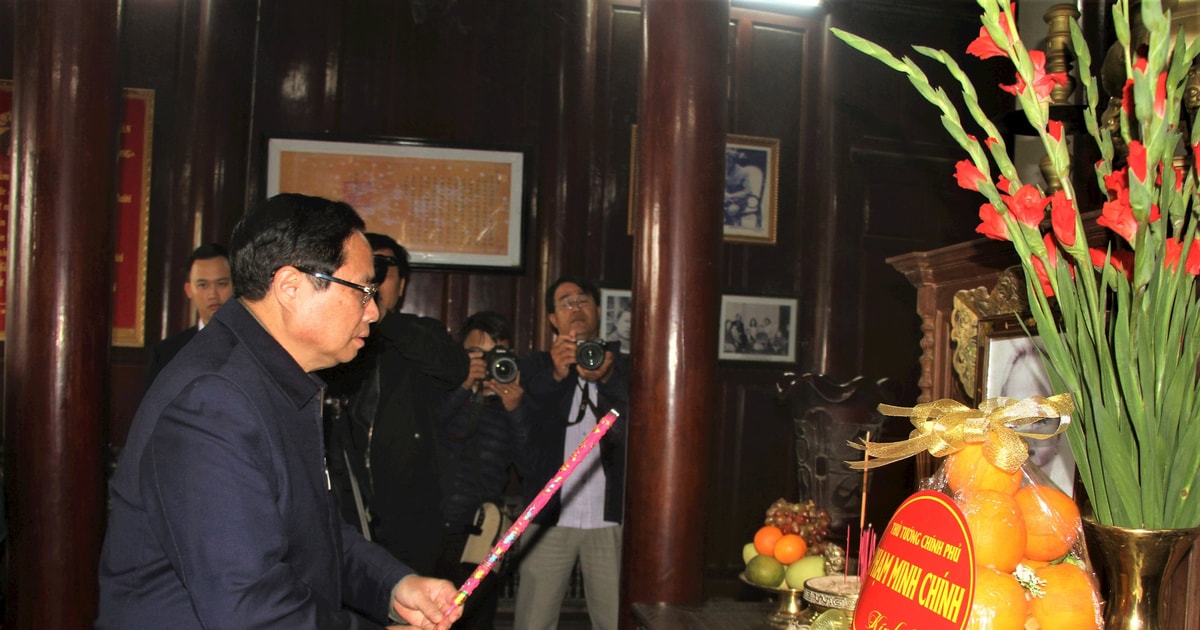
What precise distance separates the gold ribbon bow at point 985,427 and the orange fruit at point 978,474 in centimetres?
1

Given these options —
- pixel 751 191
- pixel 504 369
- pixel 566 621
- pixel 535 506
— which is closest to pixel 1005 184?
pixel 535 506

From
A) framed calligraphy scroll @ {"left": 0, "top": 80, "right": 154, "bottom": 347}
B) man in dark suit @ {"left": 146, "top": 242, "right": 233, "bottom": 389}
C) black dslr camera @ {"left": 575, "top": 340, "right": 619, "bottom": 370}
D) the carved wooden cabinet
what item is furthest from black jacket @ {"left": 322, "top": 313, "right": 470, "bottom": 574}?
framed calligraphy scroll @ {"left": 0, "top": 80, "right": 154, "bottom": 347}

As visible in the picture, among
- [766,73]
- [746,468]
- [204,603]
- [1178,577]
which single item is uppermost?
[766,73]

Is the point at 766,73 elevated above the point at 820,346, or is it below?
above

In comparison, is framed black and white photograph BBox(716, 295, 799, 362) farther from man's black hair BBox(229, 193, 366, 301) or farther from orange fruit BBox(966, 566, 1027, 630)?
orange fruit BBox(966, 566, 1027, 630)

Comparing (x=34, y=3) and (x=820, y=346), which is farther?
(x=820, y=346)

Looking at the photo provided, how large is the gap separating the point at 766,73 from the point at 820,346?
1.30 m

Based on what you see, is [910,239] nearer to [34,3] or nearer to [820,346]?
[820,346]

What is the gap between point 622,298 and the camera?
14.0 feet

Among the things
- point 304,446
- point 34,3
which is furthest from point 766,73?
point 304,446

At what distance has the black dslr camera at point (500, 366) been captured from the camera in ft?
9.53

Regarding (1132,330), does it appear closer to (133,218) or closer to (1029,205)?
(1029,205)

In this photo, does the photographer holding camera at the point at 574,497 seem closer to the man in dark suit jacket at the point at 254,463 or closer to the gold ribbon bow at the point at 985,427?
the man in dark suit jacket at the point at 254,463

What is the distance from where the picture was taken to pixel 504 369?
291 centimetres
